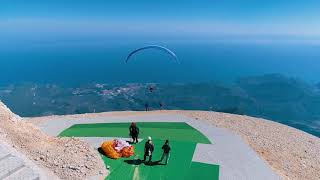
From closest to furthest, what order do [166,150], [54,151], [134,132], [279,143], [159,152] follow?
[54,151]
[166,150]
[159,152]
[134,132]
[279,143]

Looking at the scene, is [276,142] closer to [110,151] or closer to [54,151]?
[110,151]

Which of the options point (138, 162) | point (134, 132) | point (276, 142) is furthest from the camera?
point (276, 142)

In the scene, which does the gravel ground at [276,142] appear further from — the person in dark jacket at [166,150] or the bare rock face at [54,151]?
the bare rock face at [54,151]

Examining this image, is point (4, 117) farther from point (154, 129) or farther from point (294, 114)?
point (294, 114)

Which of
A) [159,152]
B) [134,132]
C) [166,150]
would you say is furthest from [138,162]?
[134,132]

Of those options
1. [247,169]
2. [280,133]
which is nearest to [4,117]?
[247,169]

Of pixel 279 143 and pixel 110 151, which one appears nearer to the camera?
pixel 110 151

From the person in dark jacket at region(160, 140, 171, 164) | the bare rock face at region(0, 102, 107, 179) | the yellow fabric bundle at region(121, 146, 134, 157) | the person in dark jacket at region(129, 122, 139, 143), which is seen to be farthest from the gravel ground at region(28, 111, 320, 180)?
the bare rock face at region(0, 102, 107, 179)
